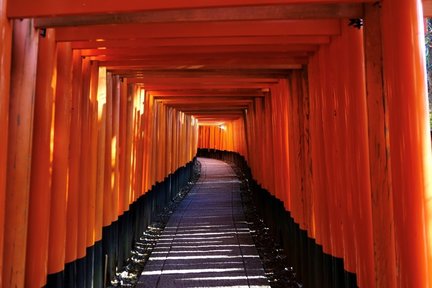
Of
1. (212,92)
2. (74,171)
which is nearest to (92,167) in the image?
(74,171)

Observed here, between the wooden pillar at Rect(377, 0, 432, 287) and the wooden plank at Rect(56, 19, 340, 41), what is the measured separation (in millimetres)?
991

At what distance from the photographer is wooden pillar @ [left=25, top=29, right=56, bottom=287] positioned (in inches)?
114

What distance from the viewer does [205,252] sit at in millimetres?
6613

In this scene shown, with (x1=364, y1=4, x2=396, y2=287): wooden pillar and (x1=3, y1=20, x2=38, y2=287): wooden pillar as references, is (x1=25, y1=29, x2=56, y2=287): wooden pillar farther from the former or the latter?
(x1=364, y1=4, x2=396, y2=287): wooden pillar

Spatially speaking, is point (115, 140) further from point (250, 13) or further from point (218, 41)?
point (250, 13)

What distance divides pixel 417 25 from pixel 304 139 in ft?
8.53

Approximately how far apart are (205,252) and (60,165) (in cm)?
387

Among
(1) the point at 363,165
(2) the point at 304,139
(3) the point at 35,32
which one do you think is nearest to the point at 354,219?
(1) the point at 363,165

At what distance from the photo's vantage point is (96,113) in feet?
14.3

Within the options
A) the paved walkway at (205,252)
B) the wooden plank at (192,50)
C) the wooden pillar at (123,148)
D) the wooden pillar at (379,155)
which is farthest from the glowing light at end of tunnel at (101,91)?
the wooden pillar at (379,155)

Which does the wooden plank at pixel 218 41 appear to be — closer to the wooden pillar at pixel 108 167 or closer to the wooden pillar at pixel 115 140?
the wooden pillar at pixel 108 167

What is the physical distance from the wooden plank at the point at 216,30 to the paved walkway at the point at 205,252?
3.47 metres

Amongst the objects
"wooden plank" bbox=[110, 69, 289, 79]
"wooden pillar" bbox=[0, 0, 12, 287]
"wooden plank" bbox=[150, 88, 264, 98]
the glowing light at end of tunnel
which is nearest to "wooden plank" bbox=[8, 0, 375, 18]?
"wooden pillar" bbox=[0, 0, 12, 287]

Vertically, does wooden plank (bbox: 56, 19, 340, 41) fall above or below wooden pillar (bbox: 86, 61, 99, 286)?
above
